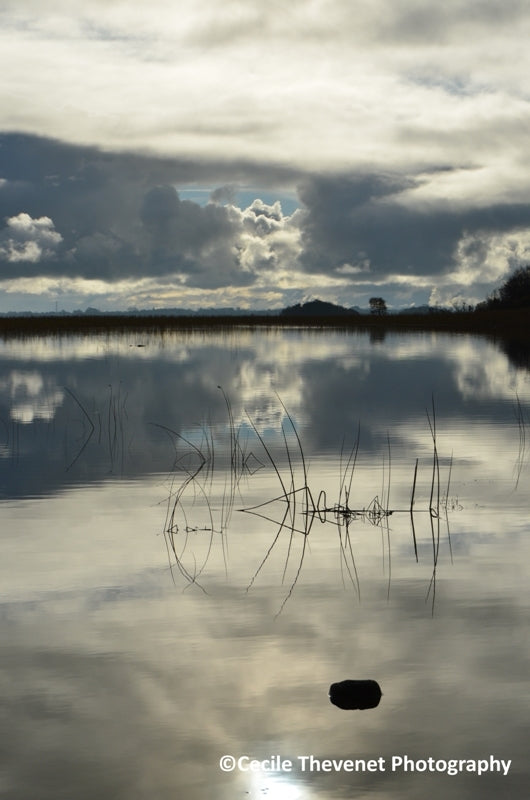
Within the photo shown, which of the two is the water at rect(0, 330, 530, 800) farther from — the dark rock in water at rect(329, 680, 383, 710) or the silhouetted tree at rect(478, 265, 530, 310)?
the silhouetted tree at rect(478, 265, 530, 310)

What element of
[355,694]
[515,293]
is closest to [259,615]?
[355,694]

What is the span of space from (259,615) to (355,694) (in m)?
2.45

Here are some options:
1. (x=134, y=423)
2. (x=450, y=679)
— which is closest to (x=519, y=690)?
(x=450, y=679)

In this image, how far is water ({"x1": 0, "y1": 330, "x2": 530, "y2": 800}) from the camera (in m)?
6.79

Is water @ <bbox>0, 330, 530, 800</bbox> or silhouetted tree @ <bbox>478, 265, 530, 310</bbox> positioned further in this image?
silhouetted tree @ <bbox>478, 265, 530, 310</bbox>

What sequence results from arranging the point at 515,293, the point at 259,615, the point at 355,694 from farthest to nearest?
the point at 515,293, the point at 259,615, the point at 355,694

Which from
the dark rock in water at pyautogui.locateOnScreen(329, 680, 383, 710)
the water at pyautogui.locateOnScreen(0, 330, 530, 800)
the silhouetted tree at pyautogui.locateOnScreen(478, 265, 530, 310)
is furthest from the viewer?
the silhouetted tree at pyautogui.locateOnScreen(478, 265, 530, 310)

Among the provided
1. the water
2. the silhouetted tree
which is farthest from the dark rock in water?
the silhouetted tree

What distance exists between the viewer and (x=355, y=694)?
24.8 feet

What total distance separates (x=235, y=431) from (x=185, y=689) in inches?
669

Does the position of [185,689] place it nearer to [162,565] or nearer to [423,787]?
[423,787]

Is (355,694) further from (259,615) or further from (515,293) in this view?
(515,293)

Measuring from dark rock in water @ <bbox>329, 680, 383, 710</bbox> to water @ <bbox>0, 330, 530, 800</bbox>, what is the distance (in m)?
0.09

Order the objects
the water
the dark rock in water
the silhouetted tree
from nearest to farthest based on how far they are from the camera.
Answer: the water, the dark rock in water, the silhouetted tree
